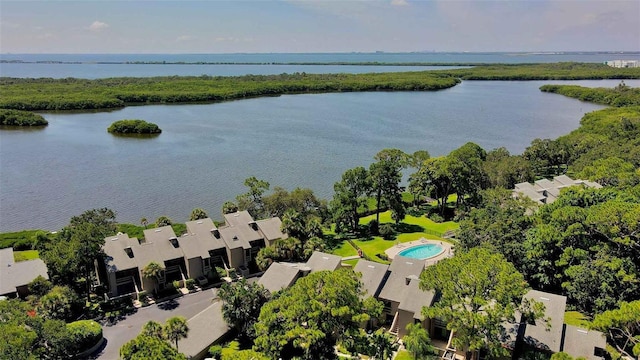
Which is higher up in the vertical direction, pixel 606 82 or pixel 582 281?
pixel 606 82

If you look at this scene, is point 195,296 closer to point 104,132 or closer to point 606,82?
point 104,132

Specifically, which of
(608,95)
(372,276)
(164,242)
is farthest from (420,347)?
(608,95)

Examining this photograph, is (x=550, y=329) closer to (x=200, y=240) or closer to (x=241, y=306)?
(x=241, y=306)

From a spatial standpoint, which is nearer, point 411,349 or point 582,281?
point 411,349

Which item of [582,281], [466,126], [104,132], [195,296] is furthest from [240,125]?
[582,281]

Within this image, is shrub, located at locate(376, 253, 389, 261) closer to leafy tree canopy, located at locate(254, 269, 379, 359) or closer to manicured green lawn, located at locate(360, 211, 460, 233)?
manicured green lawn, located at locate(360, 211, 460, 233)

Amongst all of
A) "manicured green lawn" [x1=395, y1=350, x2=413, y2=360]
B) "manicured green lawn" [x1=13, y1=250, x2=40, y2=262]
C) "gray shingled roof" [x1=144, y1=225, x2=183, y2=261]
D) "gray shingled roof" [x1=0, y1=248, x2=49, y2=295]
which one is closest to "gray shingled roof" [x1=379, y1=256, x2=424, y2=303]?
"manicured green lawn" [x1=395, y1=350, x2=413, y2=360]

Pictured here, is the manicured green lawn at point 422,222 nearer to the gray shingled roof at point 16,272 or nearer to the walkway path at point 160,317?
the walkway path at point 160,317
